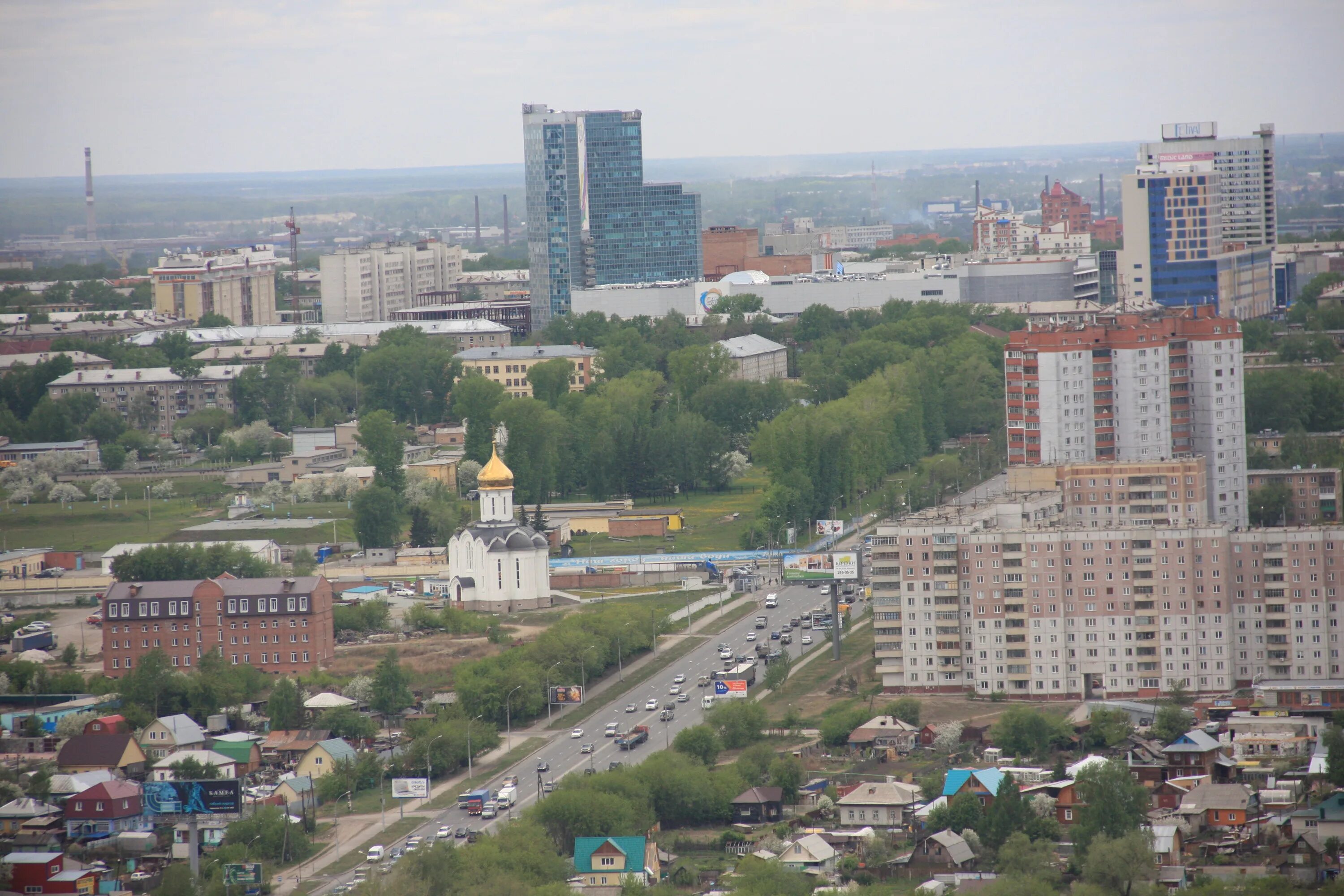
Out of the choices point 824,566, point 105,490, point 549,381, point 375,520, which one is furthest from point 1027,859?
point 549,381

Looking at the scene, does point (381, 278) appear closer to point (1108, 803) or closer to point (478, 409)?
point (478, 409)

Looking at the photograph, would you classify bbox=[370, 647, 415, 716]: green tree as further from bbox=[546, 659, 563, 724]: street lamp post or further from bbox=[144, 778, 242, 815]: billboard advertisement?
bbox=[144, 778, 242, 815]: billboard advertisement

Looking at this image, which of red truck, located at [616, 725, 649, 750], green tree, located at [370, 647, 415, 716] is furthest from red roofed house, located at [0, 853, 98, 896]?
red truck, located at [616, 725, 649, 750]

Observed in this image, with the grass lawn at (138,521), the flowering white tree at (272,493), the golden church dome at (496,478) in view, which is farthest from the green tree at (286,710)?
the flowering white tree at (272,493)

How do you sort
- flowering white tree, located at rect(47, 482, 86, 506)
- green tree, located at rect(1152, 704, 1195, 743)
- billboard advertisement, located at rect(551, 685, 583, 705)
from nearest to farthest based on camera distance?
1. green tree, located at rect(1152, 704, 1195, 743)
2. billboard advertisement, located at rect(551, 685, 583, 705)
3. flowering white tree, located at rect(47, 482, 86, 506)

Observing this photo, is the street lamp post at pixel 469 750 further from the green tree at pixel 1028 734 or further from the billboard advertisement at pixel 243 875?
the green tree at pixel 1028 734
